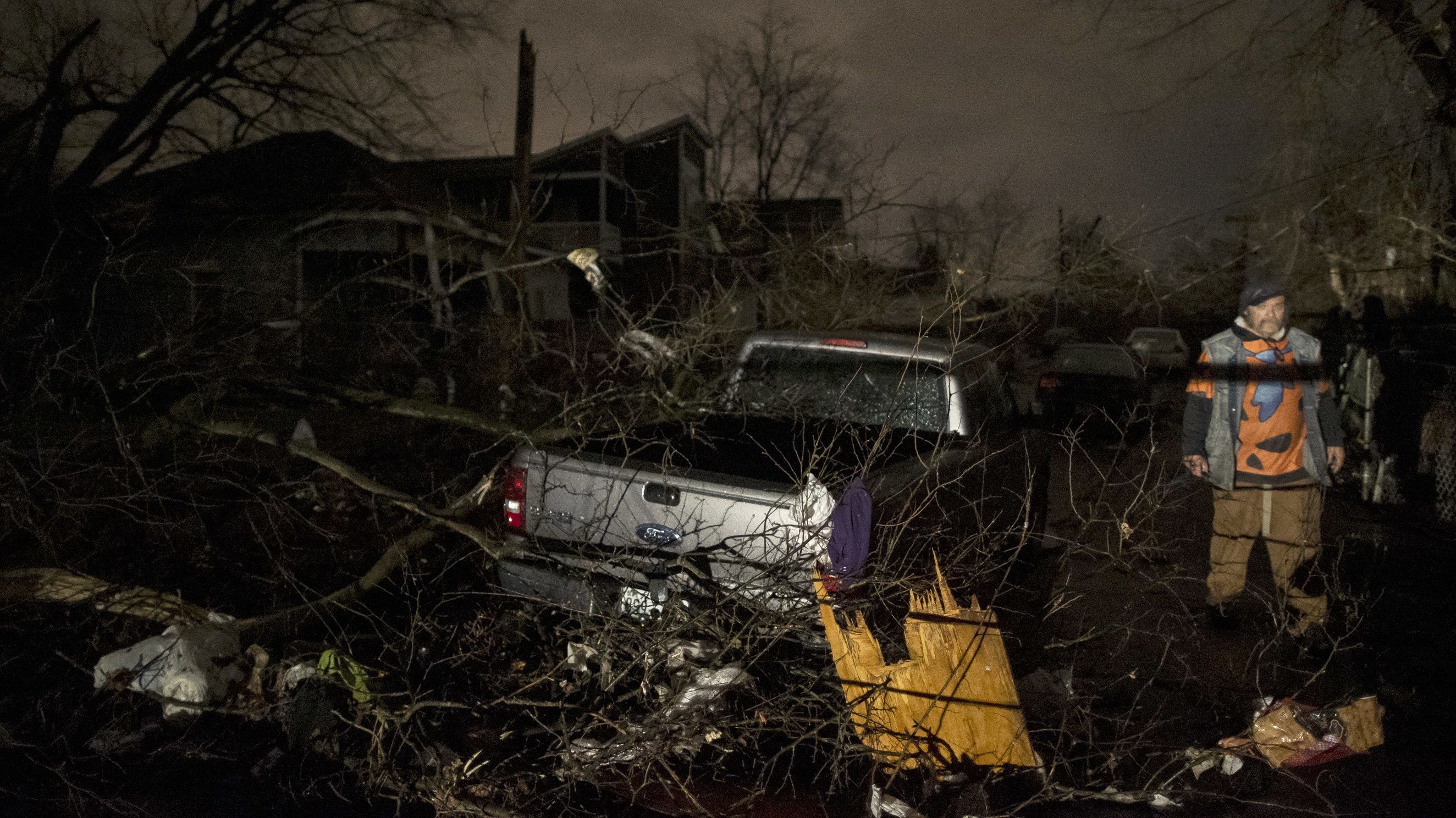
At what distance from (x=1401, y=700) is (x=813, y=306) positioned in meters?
6.03

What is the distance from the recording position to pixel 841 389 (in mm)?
Result: 5023

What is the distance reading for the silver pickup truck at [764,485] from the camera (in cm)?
350

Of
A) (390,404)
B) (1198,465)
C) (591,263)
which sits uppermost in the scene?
(591,263)

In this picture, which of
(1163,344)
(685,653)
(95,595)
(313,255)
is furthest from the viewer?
(1163,344)

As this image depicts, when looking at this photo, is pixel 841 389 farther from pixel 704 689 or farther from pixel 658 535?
pixel 704 689

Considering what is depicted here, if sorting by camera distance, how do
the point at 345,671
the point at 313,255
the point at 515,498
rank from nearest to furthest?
→ the point at 345,671 → the point at 515,498 → the point at 313,255

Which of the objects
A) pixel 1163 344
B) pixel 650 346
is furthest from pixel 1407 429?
pixel 1163 344

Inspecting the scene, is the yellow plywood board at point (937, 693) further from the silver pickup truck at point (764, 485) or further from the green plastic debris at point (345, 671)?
the green plastic debris at point (345, 671)

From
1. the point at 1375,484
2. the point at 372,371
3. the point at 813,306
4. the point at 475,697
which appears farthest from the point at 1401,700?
the point at 372,371

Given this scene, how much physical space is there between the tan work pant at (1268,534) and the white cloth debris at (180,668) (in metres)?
4.67

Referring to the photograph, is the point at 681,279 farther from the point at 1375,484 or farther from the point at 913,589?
the point at 1375,484

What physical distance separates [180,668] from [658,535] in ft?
6.68

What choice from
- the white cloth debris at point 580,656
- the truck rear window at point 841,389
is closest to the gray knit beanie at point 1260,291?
the truck rear window at point 841,389

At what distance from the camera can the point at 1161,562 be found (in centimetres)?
606
